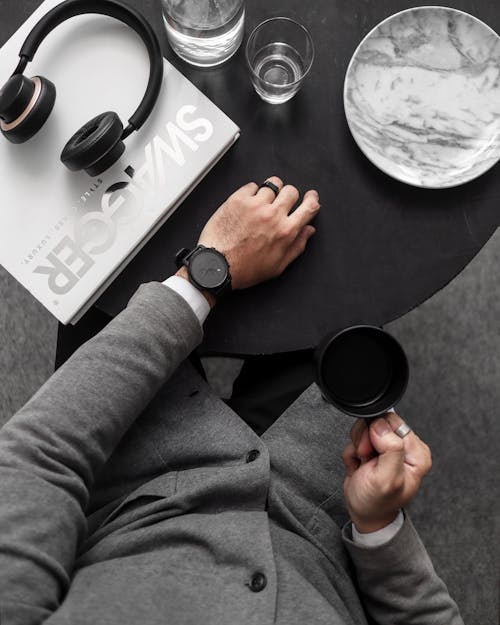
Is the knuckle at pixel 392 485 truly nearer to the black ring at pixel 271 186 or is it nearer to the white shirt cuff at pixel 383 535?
the white shirt cuff at pixel 383 535

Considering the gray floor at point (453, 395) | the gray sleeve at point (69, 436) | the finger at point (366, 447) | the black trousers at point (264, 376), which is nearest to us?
the gray sleeve at point (69, 436)

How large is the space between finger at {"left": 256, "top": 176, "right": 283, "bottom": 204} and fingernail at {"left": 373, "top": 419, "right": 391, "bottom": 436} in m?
0.30

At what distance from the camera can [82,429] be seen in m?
0.73

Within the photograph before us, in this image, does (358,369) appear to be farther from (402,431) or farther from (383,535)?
(383,535)

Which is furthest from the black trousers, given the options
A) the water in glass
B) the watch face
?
the water in glass

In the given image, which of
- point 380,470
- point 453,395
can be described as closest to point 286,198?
point 380,470

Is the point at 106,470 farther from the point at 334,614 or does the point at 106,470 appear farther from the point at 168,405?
the point at 334,614

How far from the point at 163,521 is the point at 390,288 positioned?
1.30 ft

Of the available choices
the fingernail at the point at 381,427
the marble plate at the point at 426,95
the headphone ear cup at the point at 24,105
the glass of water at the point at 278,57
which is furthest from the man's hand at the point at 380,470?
the headphone ear cup at the point at 24,105

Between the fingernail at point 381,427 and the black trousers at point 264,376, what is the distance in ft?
0.54

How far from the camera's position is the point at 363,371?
0.73 metres

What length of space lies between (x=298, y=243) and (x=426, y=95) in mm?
246

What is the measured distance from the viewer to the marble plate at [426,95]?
0.81m

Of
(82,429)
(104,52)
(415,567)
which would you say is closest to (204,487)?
(82,429)
